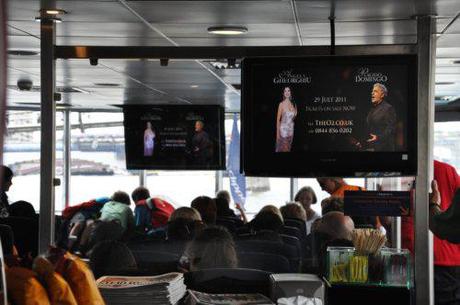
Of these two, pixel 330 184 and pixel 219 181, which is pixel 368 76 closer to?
pixel 330 184

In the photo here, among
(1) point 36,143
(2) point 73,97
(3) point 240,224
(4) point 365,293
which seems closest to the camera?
(4) point 365,293

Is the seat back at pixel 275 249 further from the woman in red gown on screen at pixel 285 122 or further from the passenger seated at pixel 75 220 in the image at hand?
the passenger seated at pixel 75 220

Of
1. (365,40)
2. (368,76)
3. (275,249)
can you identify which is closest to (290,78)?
(368,76)

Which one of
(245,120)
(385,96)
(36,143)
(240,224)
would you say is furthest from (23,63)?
(36,143)

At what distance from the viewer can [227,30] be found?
5.74 meters

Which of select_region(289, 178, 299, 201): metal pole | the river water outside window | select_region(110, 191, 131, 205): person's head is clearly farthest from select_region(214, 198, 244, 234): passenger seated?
select_region(289, 178, 299, 201): metal pole

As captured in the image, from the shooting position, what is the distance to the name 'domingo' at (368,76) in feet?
14.3

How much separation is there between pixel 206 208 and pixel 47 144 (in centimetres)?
419

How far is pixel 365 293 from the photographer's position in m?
4.30

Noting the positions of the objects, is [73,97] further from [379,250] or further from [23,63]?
[379,250]

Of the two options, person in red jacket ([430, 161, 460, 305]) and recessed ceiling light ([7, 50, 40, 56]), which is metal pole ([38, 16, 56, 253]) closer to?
recessed ceiling light ([7, 50, 40, 56])

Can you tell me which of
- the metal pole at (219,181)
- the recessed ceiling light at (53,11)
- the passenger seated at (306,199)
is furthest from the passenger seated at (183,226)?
the metal pole at (219,181)

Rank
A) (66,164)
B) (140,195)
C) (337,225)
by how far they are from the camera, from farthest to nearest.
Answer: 1. (66,164)
2. (140,195)
3. (337,225)

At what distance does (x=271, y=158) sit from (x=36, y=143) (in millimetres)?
10467
